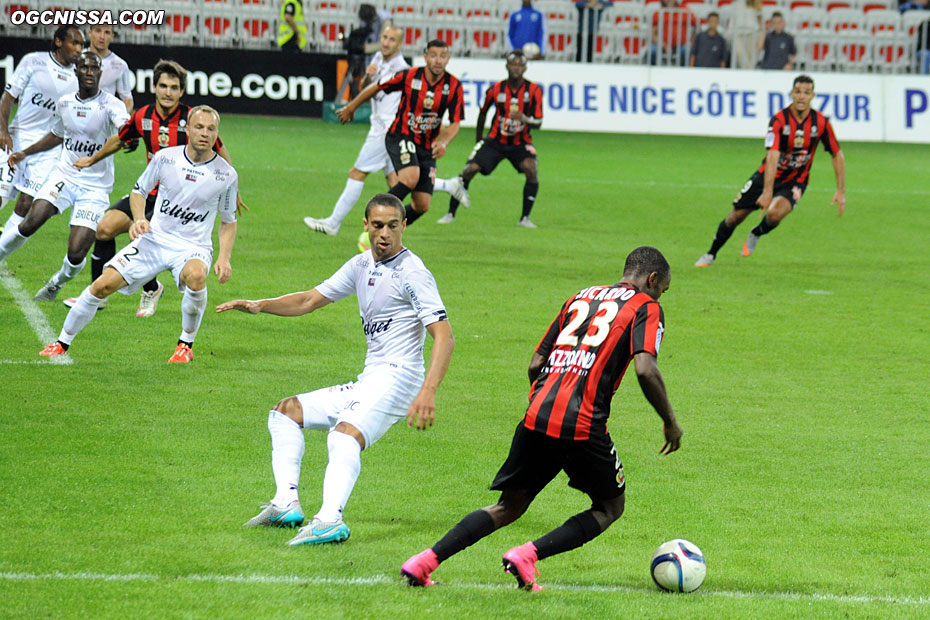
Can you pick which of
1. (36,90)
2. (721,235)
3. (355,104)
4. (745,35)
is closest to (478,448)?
(355,104)

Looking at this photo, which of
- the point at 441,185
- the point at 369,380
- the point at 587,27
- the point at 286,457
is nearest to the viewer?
the point at 286,457

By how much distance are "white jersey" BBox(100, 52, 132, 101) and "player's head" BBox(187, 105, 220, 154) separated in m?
4.17

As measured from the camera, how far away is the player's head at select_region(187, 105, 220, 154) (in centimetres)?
893

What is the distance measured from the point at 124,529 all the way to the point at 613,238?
11.2 meters

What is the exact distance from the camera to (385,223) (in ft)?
20.1

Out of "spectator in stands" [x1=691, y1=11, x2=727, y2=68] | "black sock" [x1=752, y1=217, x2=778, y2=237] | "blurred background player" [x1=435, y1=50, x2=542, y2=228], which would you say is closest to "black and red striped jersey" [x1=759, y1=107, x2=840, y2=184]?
"black sock" [x1=752, y1=217, x2=778, y2=237]

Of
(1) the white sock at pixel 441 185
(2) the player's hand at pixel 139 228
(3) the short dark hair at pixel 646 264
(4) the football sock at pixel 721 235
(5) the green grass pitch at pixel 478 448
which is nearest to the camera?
(5) the green grass pitch at pixel 478 448

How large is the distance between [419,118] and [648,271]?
30.2 feet

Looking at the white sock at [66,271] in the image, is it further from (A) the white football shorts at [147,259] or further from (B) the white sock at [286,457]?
(B) the white sock at [286,457]

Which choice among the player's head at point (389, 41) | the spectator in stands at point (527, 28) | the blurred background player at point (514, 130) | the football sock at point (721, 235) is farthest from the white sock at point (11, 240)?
the spectator in stands at point (527, 28)

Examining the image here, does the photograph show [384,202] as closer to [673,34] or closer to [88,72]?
[88,72]

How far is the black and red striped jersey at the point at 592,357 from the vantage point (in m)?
5.33

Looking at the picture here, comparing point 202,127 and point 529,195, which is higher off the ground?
point 202,127

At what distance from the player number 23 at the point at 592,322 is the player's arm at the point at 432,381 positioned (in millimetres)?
617
